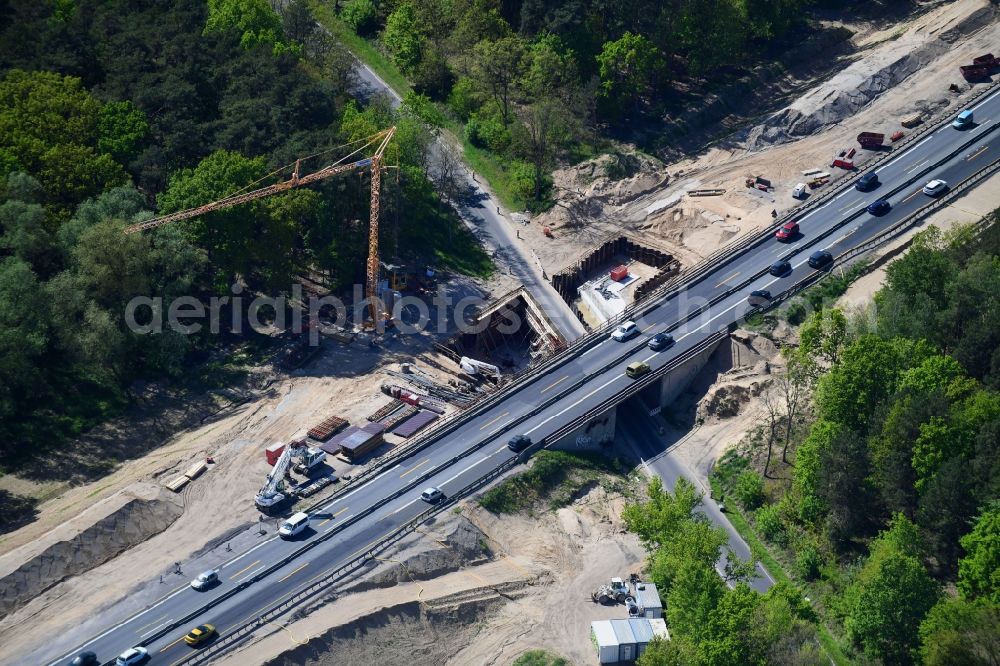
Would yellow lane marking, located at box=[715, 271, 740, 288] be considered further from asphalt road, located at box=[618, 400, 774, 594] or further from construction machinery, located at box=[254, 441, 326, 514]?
construction machinery, located at box=[254, 441, 326, 514]

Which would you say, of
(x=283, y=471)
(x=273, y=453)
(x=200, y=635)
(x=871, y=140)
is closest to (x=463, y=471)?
(x=283, y=471)

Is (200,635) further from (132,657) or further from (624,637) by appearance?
(624,637)

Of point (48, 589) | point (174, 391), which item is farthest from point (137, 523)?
point (174, 391)

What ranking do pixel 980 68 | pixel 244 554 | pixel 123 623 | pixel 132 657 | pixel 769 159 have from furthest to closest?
1. pixel 980 68
2. pixel 769 159
3. pixel 244 554
4. pixel 123 623
5. pixel 132 657

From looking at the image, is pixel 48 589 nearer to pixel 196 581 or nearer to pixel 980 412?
pixel 196 581

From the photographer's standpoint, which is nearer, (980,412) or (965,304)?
(980,412)

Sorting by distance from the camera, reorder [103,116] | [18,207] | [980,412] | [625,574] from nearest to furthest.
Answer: [980,412]
[625,574]
[18,207]
[103,116]

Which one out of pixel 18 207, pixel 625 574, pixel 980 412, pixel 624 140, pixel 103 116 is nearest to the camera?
pixel 980 412
